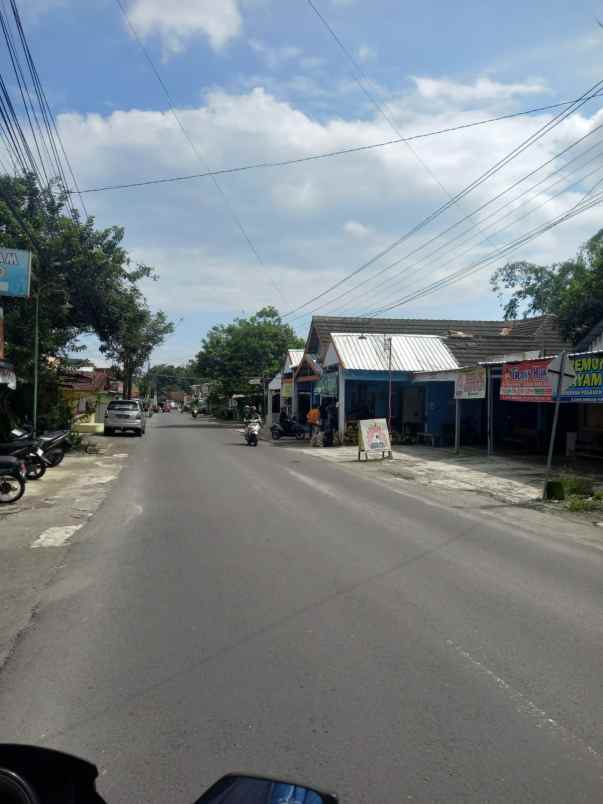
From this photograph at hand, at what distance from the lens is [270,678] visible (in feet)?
15.2

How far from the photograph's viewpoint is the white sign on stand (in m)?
22.9

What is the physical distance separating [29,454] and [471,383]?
45.9 ft

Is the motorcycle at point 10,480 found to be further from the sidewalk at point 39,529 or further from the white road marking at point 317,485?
the white road marking at point 317,485

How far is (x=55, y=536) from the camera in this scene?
9.85 m

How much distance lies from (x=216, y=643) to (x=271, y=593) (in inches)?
55.3

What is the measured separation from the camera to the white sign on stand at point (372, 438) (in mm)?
22922

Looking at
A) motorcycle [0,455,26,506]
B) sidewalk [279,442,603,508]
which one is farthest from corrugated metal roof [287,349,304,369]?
motorcycle [0,455,26,506]

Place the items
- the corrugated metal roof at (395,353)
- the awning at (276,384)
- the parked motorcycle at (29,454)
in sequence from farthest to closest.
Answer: the awning at (276,384)
the corrugated metal roof at (395,353)
the parked motorcycle at (29,454)

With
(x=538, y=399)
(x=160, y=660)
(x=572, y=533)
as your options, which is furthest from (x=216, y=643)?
(x=538, y=399)

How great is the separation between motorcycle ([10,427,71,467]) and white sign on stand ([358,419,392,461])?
9.24 metres

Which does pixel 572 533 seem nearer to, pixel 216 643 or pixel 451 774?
pixel 216 643

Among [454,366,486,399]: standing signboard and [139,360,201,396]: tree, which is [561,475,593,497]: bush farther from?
[139,360,201,396]: tree

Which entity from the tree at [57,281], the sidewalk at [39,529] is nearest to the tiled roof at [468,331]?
the tree at [57,281]

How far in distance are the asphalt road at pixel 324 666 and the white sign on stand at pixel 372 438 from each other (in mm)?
13236
